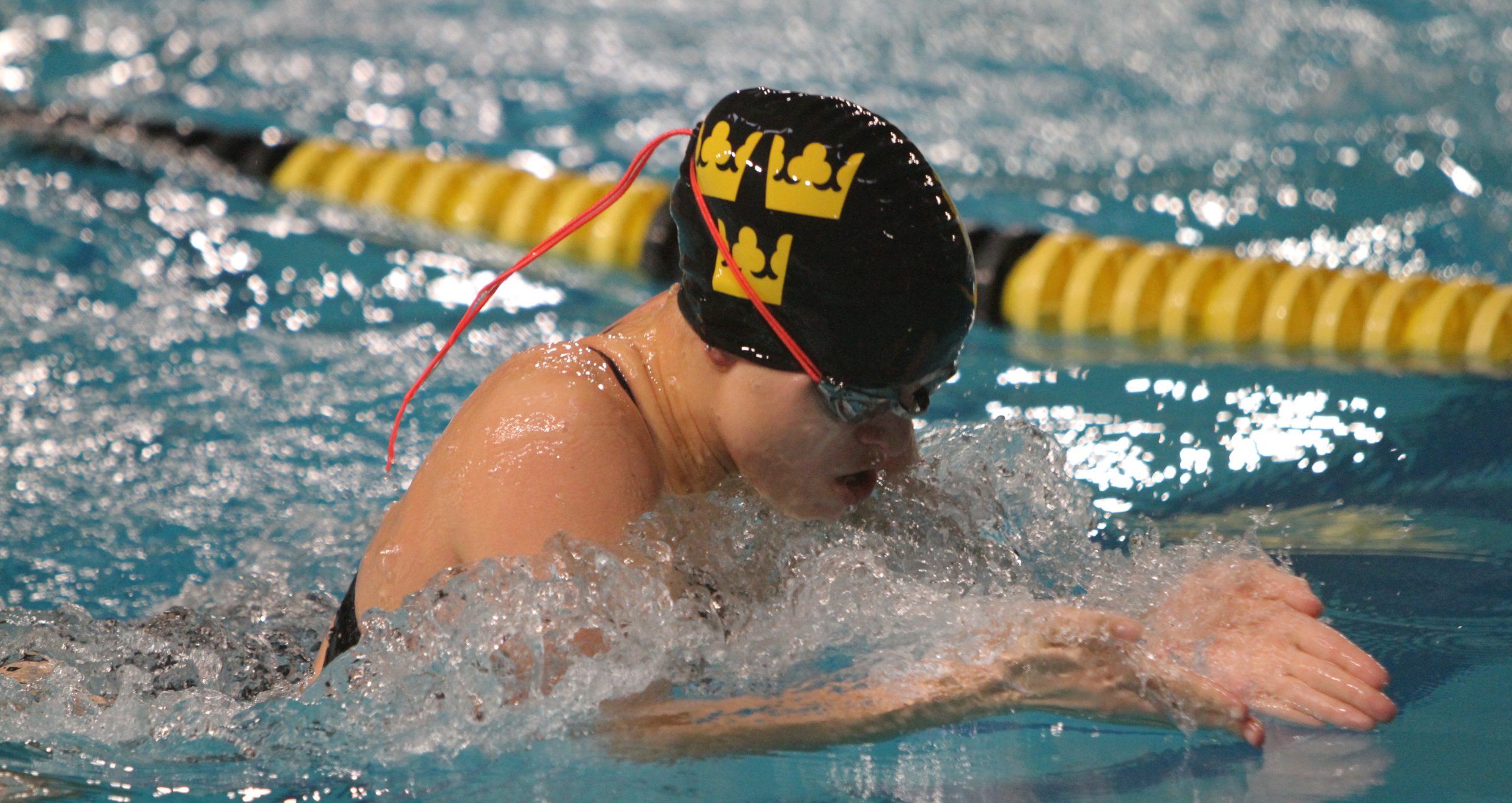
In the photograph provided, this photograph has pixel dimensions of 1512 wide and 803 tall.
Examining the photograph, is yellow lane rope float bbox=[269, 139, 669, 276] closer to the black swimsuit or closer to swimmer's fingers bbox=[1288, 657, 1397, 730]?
the black swimsuit

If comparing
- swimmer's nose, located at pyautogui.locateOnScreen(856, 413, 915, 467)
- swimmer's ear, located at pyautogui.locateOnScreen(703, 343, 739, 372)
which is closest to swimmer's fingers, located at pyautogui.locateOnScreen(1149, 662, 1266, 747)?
swimmer's nose, located at pyautogui.locateOnScreen(856, 413, 915, 467)

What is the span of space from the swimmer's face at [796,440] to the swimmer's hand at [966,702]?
0.94 ft

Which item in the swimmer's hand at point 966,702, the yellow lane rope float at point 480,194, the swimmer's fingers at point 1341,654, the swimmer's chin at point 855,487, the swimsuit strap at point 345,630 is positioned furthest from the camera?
the yellow lane rope float at point 480,194

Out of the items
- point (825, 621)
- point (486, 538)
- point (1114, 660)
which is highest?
point (486, 538)

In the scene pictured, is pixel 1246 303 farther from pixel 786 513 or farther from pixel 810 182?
pixel 810 182

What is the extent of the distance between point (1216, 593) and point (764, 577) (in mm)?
674

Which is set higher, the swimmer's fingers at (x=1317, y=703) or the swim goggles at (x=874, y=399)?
the swim goggles at (x=874, y=399)

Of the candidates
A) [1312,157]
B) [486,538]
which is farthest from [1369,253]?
[486,538]

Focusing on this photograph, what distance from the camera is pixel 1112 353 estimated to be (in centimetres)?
396

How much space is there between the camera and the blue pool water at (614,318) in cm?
199

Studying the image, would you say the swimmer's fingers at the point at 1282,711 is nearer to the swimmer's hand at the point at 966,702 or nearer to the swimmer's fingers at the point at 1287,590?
the swimmer's hand at the point at 966,702

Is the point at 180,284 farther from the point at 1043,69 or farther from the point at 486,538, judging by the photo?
the point at 1043,69

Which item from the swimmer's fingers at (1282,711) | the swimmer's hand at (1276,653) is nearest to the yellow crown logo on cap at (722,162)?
the swimmer's hand at (1276,653)

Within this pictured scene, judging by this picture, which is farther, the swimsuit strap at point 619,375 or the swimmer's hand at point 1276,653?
the swimsuit strap at point 619,375
